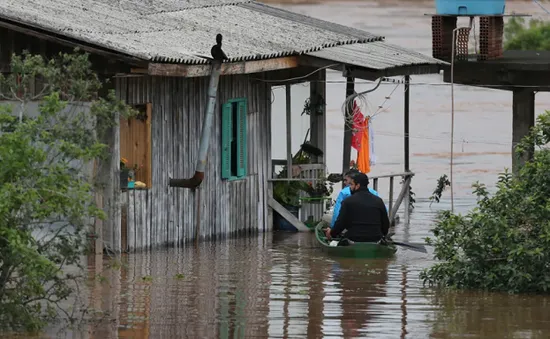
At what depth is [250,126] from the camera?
2217cm

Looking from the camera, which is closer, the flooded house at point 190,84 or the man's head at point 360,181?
the flooded house at point 190,84

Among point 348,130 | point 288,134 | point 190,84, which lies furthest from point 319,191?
point 190,84

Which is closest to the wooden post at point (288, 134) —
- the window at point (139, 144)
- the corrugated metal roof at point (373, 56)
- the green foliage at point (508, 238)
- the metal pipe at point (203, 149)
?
the corrugated metal roof at point (373, 56)

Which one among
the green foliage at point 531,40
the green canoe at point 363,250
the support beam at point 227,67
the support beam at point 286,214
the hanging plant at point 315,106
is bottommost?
the green canoe at point 363,250

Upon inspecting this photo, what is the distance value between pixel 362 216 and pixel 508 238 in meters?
3.37

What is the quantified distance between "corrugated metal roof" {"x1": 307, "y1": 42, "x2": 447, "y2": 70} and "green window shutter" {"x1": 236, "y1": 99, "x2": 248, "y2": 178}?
1.47 metres

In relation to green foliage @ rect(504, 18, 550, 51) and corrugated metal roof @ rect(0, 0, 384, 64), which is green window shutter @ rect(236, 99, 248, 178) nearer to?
corrugated metal roof @ rect(0, 0, 384, 64)

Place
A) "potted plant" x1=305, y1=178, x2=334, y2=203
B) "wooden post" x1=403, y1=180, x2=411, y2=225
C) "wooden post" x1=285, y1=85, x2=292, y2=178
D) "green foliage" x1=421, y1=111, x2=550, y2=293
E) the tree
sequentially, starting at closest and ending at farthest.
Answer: the tree, "green foliage" x1=421, y1=111, x2=550, y2=293, "wooden post" x1=285, y1=85, x2=292, y2=178, "potted plant" x1=305, y1=178, x2=334, y2=203, "wooden post" x1=403, y1=180, x2=411, y2=225

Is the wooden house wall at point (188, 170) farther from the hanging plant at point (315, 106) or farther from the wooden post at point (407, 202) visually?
the wooden post at point (407, 202)

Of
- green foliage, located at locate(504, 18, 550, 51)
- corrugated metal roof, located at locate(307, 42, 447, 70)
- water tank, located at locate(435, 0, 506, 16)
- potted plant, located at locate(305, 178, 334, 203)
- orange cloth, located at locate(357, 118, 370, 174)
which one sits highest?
green foliage, located at locate(504, 18, 550, 51)

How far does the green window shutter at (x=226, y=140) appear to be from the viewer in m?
21.3

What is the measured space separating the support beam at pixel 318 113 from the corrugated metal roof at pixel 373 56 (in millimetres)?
847

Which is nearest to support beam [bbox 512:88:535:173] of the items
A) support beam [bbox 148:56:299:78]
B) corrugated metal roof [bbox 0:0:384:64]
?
corrugated metal roof [bbox 0:0:384:64]

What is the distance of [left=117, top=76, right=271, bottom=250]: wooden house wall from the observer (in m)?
19.4
